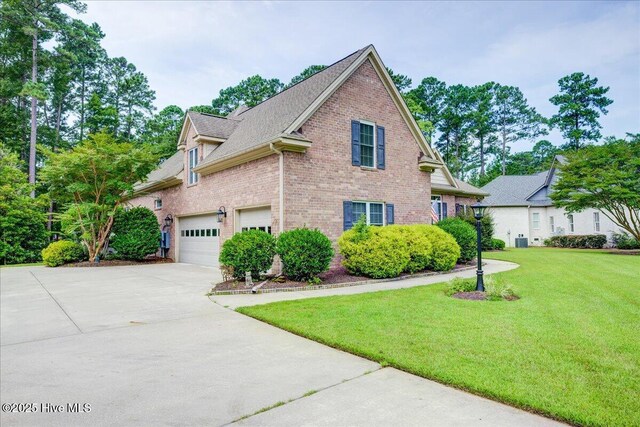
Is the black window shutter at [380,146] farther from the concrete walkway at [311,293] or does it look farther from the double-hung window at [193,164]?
the double-hung window at [193,164]

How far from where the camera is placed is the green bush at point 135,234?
1801 cm

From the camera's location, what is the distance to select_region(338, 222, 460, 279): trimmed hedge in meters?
10.4

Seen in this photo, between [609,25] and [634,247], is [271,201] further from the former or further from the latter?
[634,247]

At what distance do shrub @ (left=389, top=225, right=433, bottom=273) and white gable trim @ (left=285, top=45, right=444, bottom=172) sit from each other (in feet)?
14.5

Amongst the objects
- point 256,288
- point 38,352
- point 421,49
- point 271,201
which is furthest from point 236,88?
point 38,352

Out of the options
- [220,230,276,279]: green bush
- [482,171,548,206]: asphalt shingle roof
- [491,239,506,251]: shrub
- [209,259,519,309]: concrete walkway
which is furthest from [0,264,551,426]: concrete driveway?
[482,171,548,206]: asphalt shingle roof

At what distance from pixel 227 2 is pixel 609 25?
1478 centimetres

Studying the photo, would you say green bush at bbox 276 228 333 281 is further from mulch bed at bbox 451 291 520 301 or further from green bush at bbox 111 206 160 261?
green bush at bbox 111 206 160 261

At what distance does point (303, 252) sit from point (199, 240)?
8.56m

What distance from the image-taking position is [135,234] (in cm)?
1820

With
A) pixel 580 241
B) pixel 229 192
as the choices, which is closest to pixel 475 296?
pixel 229 192

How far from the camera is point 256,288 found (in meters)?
8.69

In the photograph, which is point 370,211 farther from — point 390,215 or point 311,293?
point 311,293

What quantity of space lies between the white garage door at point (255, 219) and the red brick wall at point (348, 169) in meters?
1.37
